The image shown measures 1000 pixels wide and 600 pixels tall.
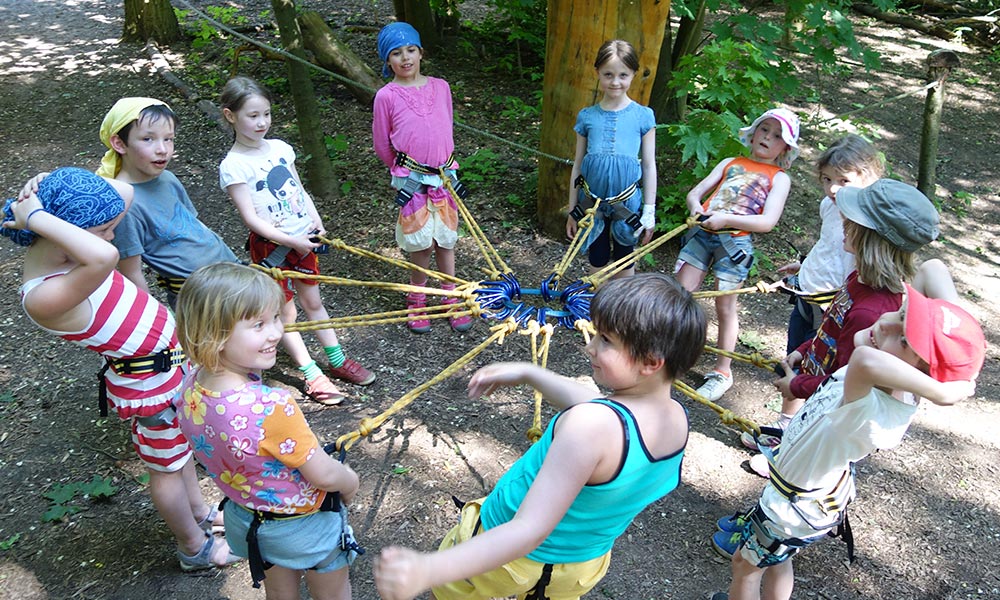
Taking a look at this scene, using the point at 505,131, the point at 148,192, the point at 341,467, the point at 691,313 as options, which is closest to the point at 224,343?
the point at 341,467

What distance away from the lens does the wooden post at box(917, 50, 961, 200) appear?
4.23 metres

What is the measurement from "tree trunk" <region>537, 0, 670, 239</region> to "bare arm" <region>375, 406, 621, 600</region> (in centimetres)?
312

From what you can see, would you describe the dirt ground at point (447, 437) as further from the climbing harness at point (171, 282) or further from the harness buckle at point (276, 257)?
the climbing harness at point (171, 282)

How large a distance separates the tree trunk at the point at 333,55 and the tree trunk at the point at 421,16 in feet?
3.88

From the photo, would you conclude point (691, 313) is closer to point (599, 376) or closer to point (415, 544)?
point (599, 376)

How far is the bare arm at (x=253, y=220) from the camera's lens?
2.87 metres

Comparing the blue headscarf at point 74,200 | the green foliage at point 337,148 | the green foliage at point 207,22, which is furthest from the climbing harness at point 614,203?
the green foliage at point 207,22

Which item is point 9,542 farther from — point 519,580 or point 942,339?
point 942,339

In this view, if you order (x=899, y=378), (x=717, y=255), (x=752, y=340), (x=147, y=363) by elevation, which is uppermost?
(x=899, y=378)

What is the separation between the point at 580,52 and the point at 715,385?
79.3 inches

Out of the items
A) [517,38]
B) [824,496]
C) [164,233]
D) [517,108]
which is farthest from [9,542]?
[517,38]

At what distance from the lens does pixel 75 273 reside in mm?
1781

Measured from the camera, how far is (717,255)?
3277 mm

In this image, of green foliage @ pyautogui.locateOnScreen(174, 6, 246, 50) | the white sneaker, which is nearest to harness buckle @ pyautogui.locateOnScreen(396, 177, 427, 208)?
the white sneaker
